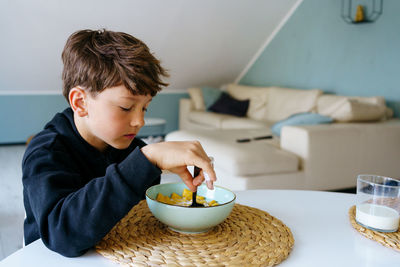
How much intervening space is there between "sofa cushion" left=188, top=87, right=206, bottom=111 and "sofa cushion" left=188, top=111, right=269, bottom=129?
0.52 feet

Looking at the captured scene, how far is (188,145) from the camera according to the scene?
0.70 metres

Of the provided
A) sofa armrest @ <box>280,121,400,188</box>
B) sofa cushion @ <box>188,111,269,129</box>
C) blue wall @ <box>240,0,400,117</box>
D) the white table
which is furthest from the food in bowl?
sofa cushion @ <box>188,111,269,129</box>

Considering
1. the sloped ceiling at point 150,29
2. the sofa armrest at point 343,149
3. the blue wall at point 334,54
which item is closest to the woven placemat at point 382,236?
the sofa armrest at point 343,149

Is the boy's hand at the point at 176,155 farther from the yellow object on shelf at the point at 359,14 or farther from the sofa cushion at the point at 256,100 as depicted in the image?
the sofa cushion at the point at 256,100

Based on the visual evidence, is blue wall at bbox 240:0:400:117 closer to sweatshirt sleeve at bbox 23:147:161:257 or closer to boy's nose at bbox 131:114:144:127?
boy's nose at bbox 131:114:144:127

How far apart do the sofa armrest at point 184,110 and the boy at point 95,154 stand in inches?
166

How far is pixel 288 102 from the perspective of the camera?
4.11 m

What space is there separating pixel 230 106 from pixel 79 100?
4.13m

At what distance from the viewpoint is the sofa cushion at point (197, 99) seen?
5.23 meters

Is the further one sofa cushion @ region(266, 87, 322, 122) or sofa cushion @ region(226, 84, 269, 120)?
sofa cushion @ region(226, 84, 269, 120)

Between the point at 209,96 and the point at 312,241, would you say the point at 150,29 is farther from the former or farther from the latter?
the point at 312,241

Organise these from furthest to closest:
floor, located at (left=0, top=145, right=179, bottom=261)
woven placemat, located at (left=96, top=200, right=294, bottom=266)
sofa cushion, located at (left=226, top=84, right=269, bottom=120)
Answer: sofa cushion, located at (left=226, top=84, right=269, bottom=120) → floor, located at (left=0, top=145, right=179, bottom=261) → woven placemat, located at (left=96, top=200, right=294, bottom=266)

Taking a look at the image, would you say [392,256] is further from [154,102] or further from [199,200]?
[154,102]

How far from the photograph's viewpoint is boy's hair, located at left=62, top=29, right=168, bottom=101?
0.79 metres
